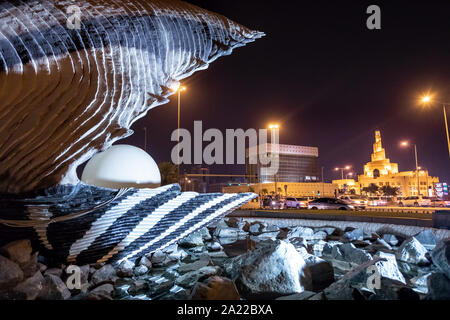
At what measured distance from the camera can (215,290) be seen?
2.93 m

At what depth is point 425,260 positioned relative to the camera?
16.1ft

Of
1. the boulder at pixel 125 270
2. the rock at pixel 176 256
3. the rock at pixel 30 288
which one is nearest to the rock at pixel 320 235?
the rock at pixel 176 256

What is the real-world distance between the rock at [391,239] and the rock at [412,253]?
5.58 ft

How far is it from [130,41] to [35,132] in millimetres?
1488

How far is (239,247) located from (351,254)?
2852 millimetres

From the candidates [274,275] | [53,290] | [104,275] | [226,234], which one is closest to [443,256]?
[274,275]

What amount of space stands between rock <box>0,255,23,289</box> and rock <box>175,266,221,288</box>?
7.13 feet

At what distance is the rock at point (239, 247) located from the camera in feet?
21.0

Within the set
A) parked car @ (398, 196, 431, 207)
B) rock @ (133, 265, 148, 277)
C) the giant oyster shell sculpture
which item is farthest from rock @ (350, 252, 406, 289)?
Result: parked car @ (398, 196, 431, 207)

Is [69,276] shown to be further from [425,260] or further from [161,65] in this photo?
[425,260]

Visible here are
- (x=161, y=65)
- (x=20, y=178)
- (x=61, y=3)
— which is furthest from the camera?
(x=161, y=65)

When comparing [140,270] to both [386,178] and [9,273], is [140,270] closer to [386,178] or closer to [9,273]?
[9,273]

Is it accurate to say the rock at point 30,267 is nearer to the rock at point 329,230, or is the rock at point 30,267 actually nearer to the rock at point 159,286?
the rock at point 159,286
